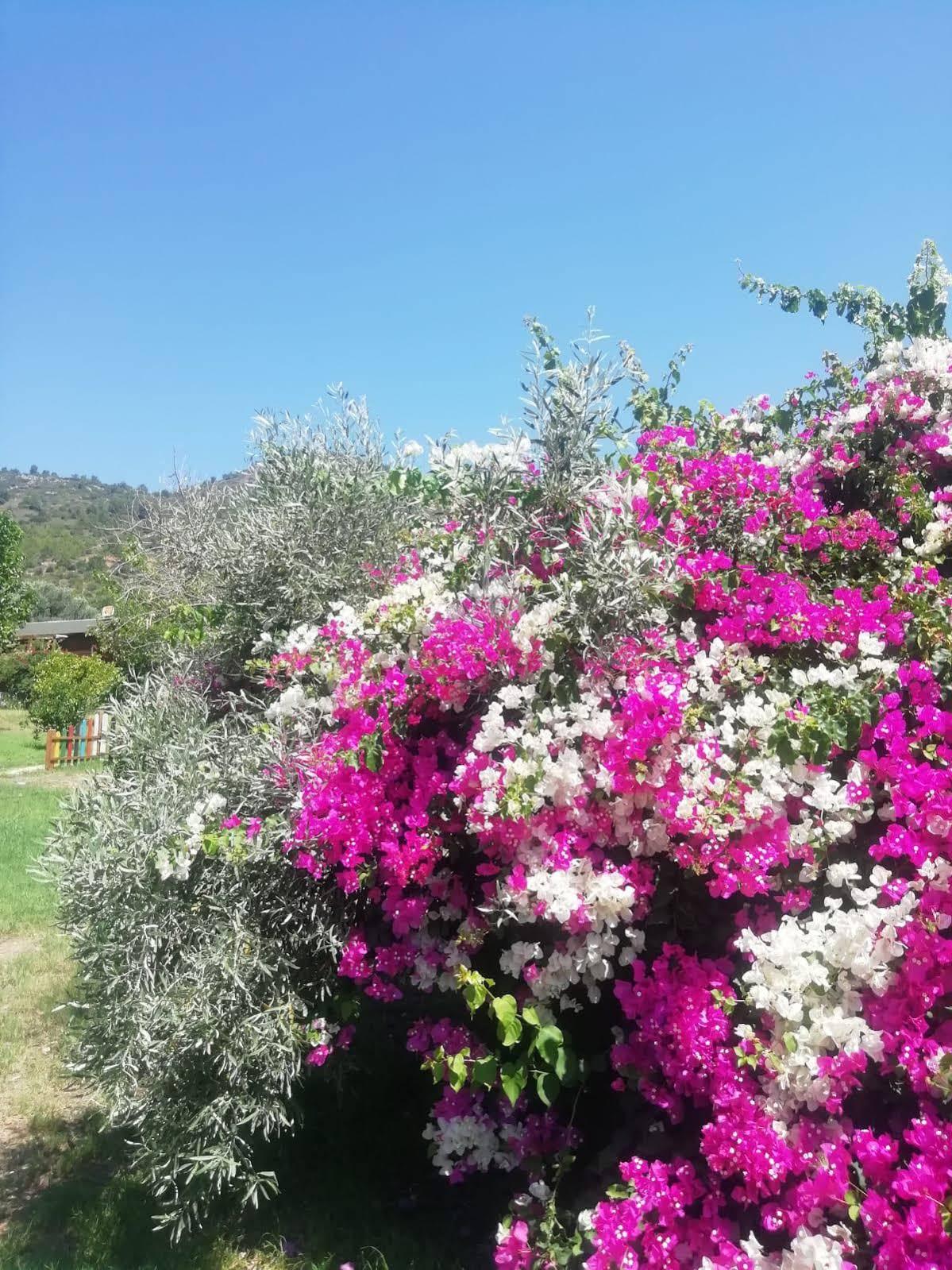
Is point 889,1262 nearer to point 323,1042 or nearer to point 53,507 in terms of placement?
point 323,1042

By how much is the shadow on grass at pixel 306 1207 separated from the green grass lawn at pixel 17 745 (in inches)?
648

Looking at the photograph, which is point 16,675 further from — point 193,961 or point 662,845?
point 662,845

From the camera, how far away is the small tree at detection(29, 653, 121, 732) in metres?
21.9

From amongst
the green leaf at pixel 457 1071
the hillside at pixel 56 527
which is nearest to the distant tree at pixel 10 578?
the hillside at pixel 56 527

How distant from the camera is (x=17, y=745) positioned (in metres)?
25.1

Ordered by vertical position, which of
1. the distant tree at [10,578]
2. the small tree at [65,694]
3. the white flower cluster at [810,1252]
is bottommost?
the white flower cluster at [810,1252]

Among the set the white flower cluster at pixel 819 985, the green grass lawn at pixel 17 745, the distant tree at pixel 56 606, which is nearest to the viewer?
the white flower cluster at pixel 819 985

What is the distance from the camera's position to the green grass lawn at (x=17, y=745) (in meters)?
20.5

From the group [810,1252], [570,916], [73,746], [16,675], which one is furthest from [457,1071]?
[16,675]

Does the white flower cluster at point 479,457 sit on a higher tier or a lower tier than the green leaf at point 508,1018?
higher

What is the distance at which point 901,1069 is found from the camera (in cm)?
205

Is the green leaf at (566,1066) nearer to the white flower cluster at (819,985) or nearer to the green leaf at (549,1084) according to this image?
the green leaf at (549,1084)

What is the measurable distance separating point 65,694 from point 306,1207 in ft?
66.3

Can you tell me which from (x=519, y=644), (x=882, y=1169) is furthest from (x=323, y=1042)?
(x=882, y=1169)
